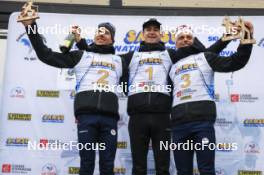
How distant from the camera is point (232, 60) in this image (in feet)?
7.76

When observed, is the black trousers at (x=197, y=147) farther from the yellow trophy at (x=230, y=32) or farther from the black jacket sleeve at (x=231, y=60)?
the yellow trophy at (x=230, y=32)

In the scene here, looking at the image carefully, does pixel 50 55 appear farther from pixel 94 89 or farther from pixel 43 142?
pixel 43 142

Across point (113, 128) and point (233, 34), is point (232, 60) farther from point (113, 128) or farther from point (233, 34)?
point (113, 128)

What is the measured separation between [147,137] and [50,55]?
940 mm

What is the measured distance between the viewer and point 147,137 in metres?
2.55

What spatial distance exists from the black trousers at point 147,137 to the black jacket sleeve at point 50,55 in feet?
2.15

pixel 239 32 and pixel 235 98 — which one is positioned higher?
pixel 239 32

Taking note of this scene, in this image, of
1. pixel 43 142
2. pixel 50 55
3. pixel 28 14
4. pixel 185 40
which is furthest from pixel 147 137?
pixel 28 14

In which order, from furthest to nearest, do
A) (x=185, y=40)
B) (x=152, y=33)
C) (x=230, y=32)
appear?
(x=152, y=33) → (x=185, y=40) → (x=230, y=32)

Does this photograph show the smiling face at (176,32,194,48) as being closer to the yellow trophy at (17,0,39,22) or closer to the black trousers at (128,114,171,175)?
the black trousers at (128,114,171,175)

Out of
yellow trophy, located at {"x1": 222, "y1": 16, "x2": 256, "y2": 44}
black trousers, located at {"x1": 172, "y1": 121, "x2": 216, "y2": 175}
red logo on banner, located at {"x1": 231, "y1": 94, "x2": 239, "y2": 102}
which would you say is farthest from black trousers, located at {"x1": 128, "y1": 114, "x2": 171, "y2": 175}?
red logo on banner, located at {"x1": 231, "y1": 94, "x2": 239, "y2": 102}

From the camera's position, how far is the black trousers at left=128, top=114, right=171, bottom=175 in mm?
2484

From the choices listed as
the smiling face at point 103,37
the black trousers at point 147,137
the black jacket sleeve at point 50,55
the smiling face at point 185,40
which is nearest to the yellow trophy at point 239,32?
the smiling face at point 185,40

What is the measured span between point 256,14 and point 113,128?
203cm
